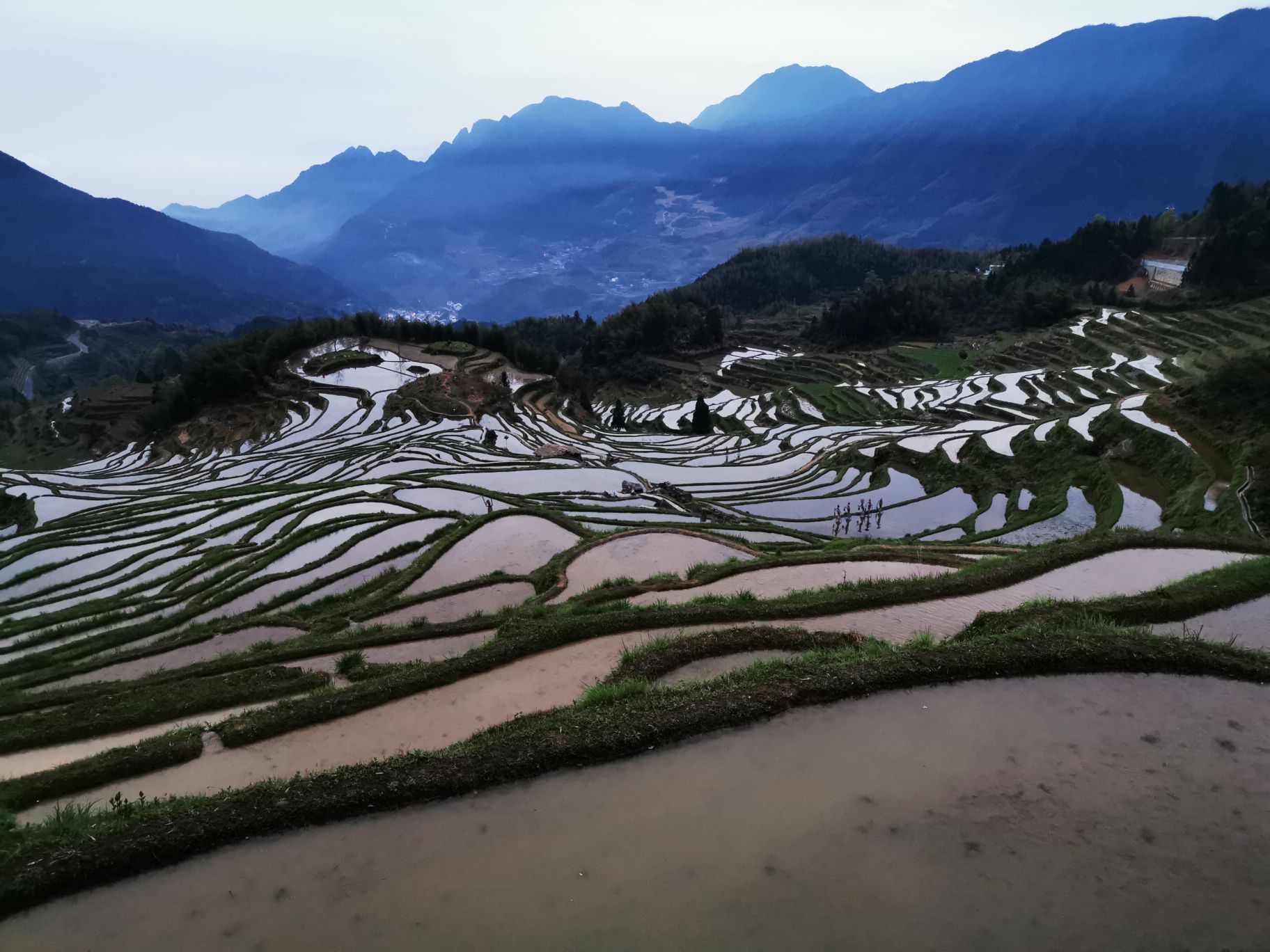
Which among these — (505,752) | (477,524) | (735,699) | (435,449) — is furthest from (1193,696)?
(435,449)

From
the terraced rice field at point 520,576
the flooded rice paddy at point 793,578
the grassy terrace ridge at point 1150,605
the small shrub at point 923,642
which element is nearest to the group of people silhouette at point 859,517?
the terraced rice field at point 520,576

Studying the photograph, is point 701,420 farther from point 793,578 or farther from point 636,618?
point 636,618

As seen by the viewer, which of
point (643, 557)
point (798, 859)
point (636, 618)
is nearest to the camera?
point (798, 859)

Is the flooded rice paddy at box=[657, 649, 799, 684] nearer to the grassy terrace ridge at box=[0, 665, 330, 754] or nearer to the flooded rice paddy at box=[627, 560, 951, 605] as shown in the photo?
the flooded rice paddy at box=[627, 560, 951, 605]

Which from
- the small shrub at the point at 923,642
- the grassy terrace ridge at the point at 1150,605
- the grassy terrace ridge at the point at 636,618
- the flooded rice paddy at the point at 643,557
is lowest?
the flooded rice paddy at the point at 643,557

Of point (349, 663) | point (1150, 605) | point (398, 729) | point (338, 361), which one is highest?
point (338, 361)

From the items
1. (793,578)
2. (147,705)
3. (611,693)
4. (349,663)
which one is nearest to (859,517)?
(793,578)

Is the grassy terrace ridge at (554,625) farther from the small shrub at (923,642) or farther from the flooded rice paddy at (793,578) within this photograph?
the small shrub at (923,642)
